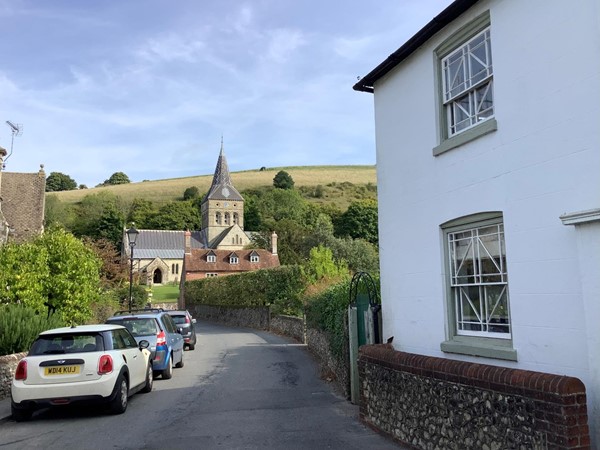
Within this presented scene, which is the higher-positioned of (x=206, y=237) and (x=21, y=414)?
(x=206, y=237)

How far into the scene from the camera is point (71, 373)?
8836 millimetres

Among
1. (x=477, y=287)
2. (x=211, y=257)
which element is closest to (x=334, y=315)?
(x=477, y=287)

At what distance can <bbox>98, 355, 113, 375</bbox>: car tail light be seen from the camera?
896cm

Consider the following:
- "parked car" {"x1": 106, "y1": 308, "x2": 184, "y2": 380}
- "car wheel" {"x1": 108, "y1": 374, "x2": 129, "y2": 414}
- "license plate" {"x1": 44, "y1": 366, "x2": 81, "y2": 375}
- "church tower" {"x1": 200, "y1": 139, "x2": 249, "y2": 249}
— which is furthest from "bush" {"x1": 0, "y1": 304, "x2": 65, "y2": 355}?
"church tower" {"x1": 200, "y1": 139, "x2": 249, "y2": 249}

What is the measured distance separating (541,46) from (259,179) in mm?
151020

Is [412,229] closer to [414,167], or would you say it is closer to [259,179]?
[414,167]

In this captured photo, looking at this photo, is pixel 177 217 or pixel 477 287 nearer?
pixel 477 287

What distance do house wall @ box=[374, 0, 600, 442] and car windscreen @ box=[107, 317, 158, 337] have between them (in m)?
8.10

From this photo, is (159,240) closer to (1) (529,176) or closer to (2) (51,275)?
(2) (51,275)

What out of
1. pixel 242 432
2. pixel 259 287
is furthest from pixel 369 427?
pixel 259 287

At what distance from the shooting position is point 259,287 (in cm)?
3475

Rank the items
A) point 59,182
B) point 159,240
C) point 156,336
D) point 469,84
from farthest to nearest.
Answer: point 59,182, point 159,240, point 156,336, point 469,84

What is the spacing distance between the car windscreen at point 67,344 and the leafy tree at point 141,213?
109 meters

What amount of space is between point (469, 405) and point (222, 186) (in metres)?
106
